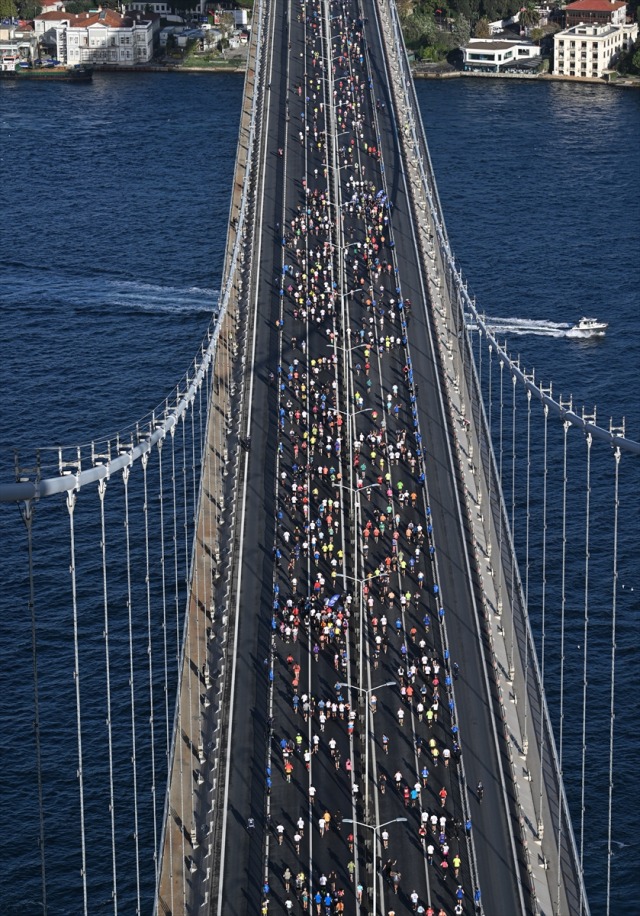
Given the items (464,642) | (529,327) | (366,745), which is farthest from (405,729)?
(529,327)

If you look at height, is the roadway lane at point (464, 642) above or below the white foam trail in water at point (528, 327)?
below

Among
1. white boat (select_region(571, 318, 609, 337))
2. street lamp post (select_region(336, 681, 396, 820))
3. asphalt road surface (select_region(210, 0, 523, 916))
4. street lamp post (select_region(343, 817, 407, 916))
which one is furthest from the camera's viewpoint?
white boat (select_region(571, 318, 609, 337))

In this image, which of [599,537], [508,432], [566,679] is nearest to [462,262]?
[508,432]

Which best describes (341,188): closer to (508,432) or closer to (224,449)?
(508,432)

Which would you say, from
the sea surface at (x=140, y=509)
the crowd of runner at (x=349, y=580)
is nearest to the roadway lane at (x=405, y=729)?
the crowd of runner at (x=349, y=580)

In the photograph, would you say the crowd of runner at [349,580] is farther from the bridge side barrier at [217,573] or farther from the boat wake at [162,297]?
the boat wake at [162,297]

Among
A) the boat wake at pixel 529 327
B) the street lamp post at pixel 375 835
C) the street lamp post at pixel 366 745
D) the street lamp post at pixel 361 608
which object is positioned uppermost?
the boat wake at pixel 529 327

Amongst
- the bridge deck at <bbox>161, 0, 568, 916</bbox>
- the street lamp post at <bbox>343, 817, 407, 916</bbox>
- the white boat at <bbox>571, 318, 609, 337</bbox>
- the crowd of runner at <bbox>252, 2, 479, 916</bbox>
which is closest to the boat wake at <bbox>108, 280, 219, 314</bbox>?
the crowd of runner at <bbox>252, 2, 479, 916</bbox>

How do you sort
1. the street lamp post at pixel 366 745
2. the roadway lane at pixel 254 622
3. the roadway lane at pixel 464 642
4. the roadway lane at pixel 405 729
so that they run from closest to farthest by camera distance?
1. the roadway lane at pixel 405 729
2. the roadway lane at pixel 464 642
3. the roadway lane at pixel 254 622
4. the street lamp post at pixel 366 745

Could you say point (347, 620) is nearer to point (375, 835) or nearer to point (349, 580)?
point (349, 580)

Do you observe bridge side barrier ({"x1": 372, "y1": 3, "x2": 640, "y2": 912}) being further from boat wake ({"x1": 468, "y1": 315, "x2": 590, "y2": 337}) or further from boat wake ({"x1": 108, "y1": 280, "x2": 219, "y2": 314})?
boat wake ({"x1": 108, "y1": 280, "x2": 219, "y2": 314})
